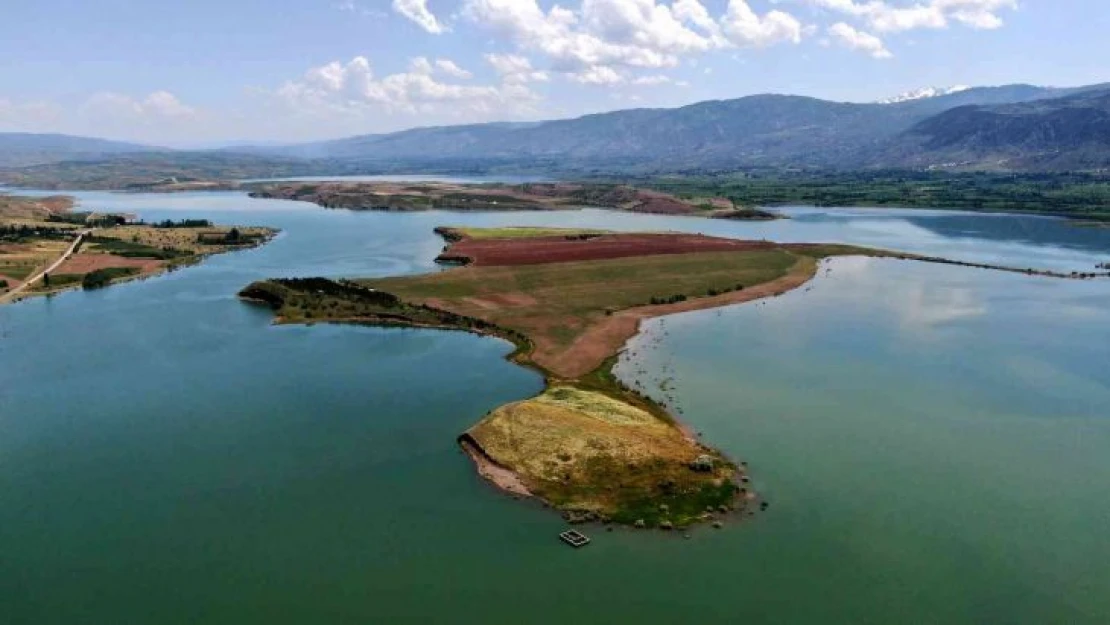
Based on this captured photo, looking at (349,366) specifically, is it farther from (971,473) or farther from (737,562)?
(971,473)

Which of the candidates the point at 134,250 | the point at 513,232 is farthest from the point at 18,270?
the point at 513,232

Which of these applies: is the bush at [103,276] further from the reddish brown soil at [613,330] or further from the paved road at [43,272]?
the reddish brown soil at [613,330]

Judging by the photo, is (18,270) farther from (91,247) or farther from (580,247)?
(580,247)

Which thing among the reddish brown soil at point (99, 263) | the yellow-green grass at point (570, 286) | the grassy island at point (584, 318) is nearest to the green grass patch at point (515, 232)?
the grassy island at point (584, 318)

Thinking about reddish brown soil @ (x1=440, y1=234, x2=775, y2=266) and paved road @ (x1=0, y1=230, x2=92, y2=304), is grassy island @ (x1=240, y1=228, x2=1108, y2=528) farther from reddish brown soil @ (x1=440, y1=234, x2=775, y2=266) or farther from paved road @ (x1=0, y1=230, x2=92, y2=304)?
paved road @ (x1=0, y1=230, x2=92, y2=304)

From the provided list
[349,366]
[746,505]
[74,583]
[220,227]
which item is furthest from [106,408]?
[220,227]
